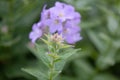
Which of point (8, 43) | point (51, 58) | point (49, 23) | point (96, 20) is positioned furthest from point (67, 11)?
point (96, 20)

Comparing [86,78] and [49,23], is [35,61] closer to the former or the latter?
[86,78]

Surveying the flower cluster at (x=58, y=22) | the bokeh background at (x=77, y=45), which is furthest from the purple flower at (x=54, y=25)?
the bokeh background at (x=77, y=45)

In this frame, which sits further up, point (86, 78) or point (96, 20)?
point (96, 20)

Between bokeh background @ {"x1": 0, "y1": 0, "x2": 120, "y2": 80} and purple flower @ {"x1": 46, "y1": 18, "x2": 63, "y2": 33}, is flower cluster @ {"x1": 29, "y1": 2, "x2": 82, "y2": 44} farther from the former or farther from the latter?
bokeh background @ {"x1": 0, "y1": 0, "x2": 120, "y2": 80}

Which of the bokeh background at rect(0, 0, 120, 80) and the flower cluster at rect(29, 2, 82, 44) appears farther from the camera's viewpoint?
the bokeh background at rect(0, 0, 120, 80)

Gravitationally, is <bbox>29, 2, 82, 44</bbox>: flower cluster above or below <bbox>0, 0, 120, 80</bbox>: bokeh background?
below

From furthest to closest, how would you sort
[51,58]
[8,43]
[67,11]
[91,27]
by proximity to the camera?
[91,27] → [8,43] → [67,11] → [51,58]

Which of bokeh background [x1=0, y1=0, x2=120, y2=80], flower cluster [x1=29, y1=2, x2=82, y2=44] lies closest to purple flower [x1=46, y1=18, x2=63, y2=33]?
flower cluster [x1=29, y1=2, x2=82, y2=44]
